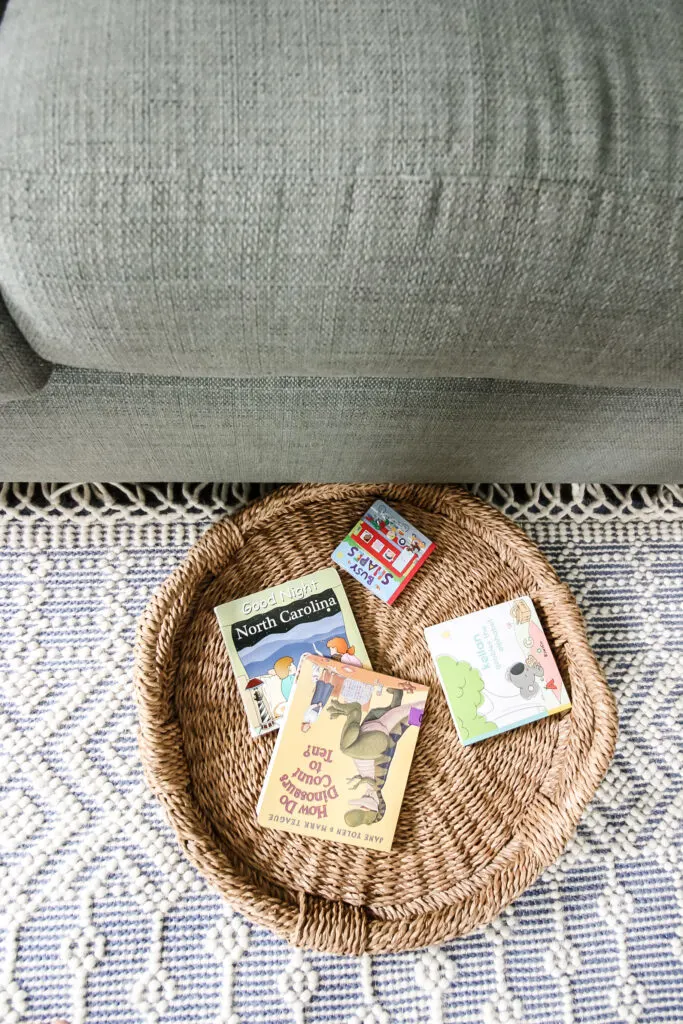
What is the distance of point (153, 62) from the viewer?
0.53 metres

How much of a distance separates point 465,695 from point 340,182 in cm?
61

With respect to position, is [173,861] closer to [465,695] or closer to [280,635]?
[280,635]

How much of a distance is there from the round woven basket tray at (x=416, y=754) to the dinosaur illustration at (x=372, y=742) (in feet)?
0.12

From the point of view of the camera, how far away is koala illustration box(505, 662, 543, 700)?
2.89 feet

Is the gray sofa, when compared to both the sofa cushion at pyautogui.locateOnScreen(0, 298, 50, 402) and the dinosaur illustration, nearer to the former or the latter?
the sofa cushion at pyautogui.locateOnScreen(0, 298, 50, 402)

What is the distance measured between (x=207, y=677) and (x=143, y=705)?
3.3 inches

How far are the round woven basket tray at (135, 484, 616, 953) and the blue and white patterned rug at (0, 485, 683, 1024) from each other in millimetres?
120

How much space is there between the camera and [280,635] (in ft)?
2.90

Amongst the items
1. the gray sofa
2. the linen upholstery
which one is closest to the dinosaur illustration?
the linen upholstery

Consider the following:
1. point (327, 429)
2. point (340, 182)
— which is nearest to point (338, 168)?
point (340, 182)

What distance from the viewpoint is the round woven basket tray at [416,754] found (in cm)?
79

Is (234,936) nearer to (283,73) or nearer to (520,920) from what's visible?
(520,920)

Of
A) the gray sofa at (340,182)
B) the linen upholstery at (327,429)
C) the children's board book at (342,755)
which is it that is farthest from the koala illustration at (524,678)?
the gray sofa at (340,182)

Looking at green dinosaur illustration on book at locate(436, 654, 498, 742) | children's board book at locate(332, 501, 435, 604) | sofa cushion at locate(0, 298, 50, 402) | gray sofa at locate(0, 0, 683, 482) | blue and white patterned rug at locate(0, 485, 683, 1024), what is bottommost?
blue and white patterned rug at locate(0, 485, 683, 1024)
